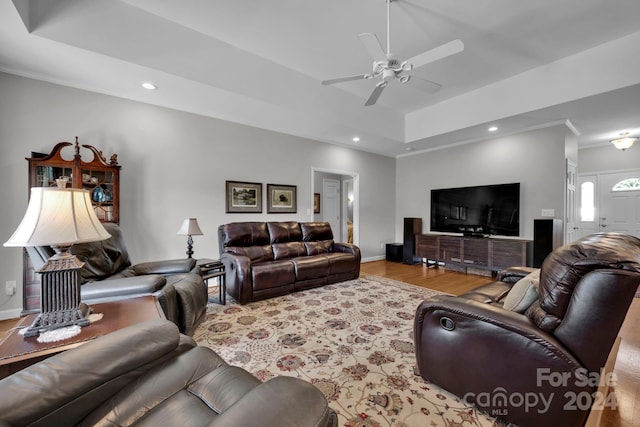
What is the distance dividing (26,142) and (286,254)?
336 cm

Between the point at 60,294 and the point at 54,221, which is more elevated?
the point at 54,221

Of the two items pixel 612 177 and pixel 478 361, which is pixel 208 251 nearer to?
pixel 478 361

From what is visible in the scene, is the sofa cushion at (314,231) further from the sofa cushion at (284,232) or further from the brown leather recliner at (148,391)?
Result: the brown leather recliner at (148,391)

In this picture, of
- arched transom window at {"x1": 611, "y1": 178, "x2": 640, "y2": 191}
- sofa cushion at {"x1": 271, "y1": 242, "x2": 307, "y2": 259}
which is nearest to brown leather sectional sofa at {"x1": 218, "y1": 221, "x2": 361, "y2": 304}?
sofa cushion at {"x1": 271, "y1": 242, "x2": 307, "y2": 259}

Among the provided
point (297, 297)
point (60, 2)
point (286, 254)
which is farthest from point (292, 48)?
point (297, 297)

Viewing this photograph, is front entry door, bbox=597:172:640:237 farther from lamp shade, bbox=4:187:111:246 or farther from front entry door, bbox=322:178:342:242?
lamp shade, bbox=4:187:111:246

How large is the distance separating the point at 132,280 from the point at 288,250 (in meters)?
2.41

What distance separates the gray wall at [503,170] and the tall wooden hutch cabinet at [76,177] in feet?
19.2

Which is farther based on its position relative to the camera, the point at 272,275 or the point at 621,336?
the point at 272,275

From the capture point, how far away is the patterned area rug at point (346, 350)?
5.07ft

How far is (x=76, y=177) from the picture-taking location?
290 centimetres

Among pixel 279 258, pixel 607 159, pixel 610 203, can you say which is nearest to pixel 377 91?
pixel 279 258

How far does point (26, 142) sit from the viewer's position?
9.48 feet

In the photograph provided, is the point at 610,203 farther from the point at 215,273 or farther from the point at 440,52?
the point at 215,273
